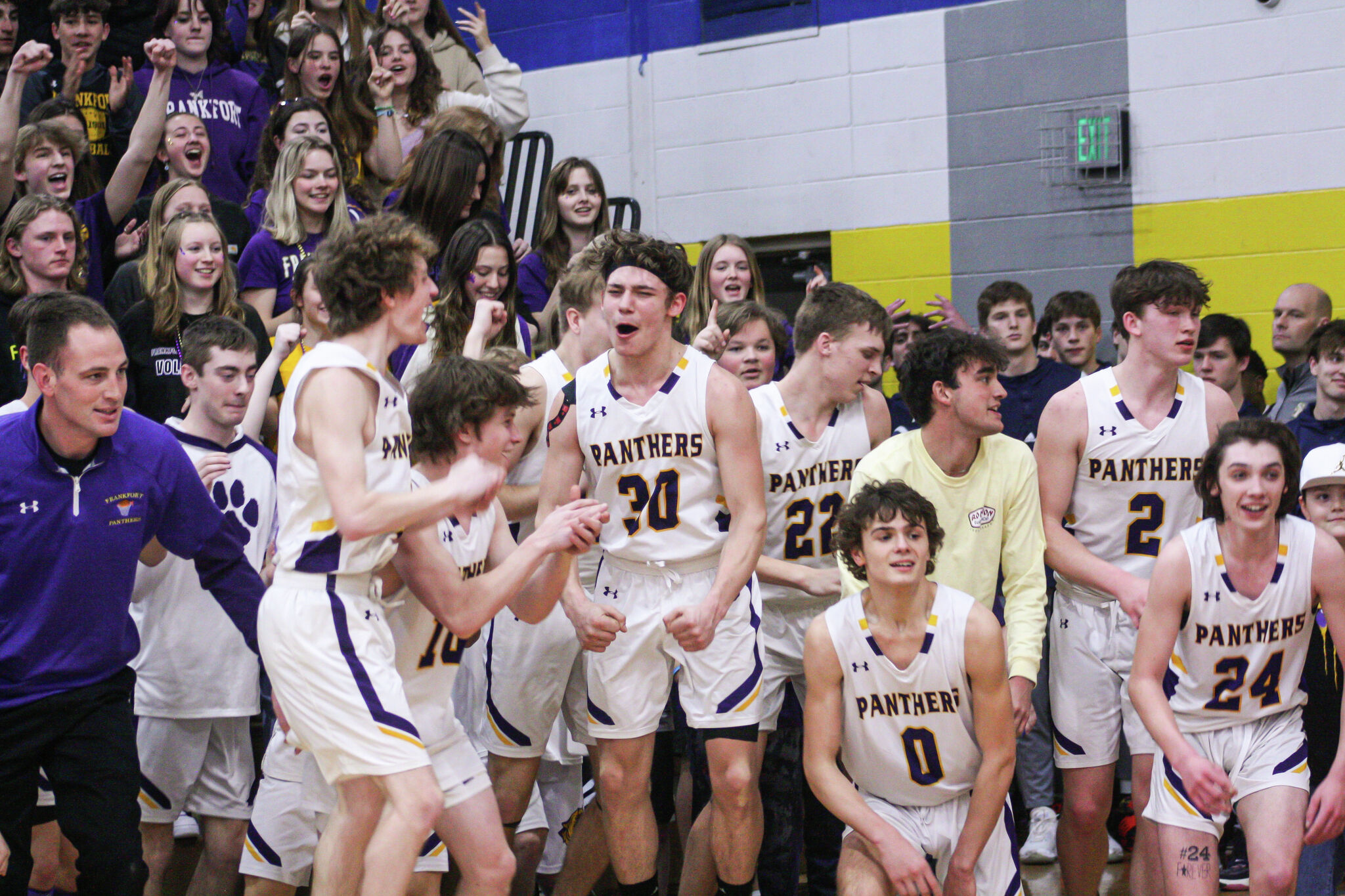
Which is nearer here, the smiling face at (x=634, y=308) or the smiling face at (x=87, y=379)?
the smiling face at (x=87, y=379)

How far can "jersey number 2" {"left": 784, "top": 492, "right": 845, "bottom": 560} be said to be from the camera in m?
4.64

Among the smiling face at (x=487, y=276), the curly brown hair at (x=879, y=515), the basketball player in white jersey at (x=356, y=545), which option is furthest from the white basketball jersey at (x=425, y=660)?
the smiling face at (x=487, y=276)

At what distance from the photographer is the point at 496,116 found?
27.5ft

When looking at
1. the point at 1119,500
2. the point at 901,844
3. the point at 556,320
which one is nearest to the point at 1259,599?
the point at 1119,500

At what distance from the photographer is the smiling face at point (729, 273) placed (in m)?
6.03

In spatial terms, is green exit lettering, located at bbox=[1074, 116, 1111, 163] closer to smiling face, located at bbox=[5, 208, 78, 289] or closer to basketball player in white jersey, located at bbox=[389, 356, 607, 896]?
basketball player in white jersey, located at bbox=[389, 356, 607, 896]

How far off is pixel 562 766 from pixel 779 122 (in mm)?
4920

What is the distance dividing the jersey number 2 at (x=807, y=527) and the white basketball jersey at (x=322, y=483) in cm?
173

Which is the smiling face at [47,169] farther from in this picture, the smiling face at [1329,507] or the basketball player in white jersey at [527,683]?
the smiling face at [1329,507]

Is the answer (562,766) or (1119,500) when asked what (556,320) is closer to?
(562,766)

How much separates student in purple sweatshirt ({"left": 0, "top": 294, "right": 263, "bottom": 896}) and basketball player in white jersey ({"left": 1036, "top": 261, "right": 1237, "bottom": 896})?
9.66 feet

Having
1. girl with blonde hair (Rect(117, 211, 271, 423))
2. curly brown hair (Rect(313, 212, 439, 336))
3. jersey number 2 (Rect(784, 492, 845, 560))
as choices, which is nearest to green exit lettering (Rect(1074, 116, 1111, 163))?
jersey number 2 (Rect(784, 492, 845, 560))

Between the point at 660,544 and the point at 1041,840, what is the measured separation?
227cm

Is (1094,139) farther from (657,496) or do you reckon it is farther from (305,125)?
(657,496)
